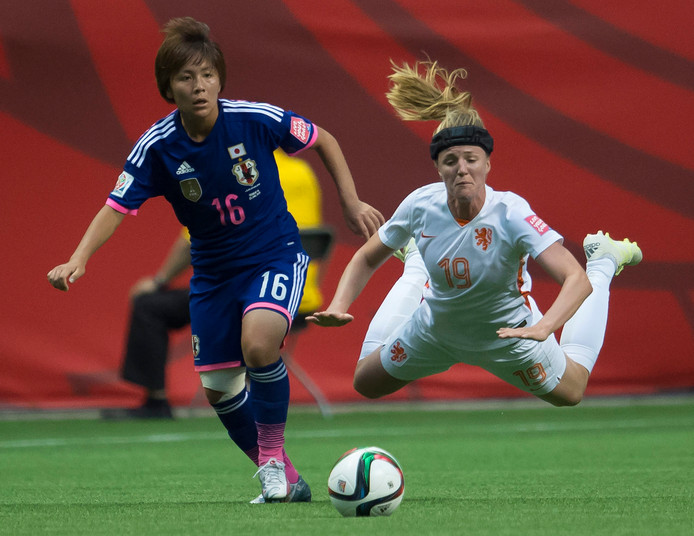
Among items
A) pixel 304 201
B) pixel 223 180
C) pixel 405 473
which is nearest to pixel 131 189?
pixel 223 180

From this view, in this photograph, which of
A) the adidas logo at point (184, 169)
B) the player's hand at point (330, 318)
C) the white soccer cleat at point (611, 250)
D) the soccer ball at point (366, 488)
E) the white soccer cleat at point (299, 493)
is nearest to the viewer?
the soccer ball at point (366, 488)

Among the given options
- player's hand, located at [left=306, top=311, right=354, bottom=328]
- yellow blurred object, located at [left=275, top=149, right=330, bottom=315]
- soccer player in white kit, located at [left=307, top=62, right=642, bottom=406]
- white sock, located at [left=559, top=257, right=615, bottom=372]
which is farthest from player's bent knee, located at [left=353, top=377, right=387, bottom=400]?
yellow blurred object, located at [left=275, top=149, right=330, bottom=315]

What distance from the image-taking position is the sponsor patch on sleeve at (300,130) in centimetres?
454

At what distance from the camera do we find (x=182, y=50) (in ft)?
14.0

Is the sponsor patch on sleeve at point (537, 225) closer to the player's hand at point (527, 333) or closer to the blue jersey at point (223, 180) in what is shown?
the player's hand at point (527, 333)

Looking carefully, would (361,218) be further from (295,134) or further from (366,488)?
(366,488)

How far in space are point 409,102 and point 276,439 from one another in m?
1.48

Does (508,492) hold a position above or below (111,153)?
below

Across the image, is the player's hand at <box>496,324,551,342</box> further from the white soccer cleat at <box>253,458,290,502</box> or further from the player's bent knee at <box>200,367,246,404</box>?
the player's bent knee at <box>200,367,246,404</box>

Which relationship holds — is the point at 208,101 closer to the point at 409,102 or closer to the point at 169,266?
the point at 409,102

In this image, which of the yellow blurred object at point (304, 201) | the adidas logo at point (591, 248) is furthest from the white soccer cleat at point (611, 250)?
the yellow blurred object at point (304, 201)

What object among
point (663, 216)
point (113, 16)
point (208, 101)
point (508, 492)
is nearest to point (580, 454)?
point (508, 492)

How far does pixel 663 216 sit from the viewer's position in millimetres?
8797

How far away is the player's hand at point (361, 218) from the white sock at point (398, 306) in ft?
1.68
